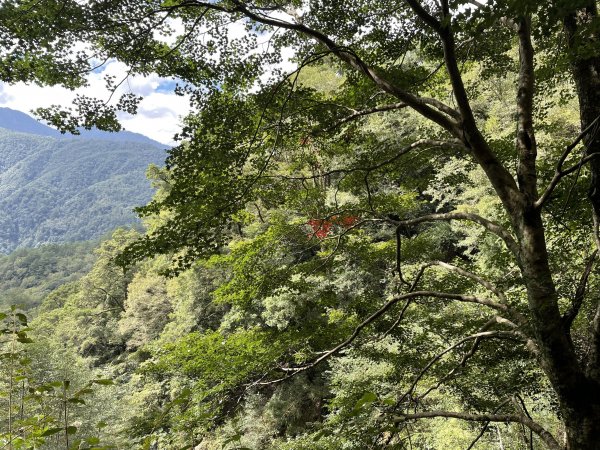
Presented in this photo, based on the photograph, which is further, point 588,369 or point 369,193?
point 369,193

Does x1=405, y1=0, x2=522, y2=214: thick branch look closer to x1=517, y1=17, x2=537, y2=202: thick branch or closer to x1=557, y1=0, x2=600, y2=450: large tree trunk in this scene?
x1=517, y1=17, x2=537, y2=202: thick branch

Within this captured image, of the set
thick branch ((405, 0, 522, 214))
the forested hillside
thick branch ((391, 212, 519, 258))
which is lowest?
the forested hillside

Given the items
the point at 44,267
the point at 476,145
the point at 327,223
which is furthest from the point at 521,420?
the point at 44,267

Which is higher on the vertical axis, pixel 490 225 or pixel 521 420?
pixel 490 225

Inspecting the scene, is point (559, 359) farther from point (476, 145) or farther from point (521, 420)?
point (476, 145)

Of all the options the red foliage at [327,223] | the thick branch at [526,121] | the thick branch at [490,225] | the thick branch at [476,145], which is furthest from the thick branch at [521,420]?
the red foliage at [327,223]

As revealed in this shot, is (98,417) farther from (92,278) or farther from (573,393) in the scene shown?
(573,393)

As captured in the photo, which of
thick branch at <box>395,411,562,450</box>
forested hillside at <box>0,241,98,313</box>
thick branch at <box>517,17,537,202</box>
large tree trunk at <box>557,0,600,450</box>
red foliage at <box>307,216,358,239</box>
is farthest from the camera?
forested hillside at <box>0,241,98,313</box>

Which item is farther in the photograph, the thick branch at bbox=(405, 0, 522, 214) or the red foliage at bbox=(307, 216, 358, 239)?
the red foliage at bbox=(307, 216, 358, 239)

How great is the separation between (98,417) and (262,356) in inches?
669

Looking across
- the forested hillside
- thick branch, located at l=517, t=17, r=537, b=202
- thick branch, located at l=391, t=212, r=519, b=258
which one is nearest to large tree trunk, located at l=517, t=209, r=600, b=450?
thick branch, located at l=391, t=212, r=519, b=258

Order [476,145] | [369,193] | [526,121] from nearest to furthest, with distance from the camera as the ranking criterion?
[476,145], [526,121], [369,193]

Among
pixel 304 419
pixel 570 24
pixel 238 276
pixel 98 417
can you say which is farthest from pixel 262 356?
pixel 98 417

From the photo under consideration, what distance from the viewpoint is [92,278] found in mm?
35406
